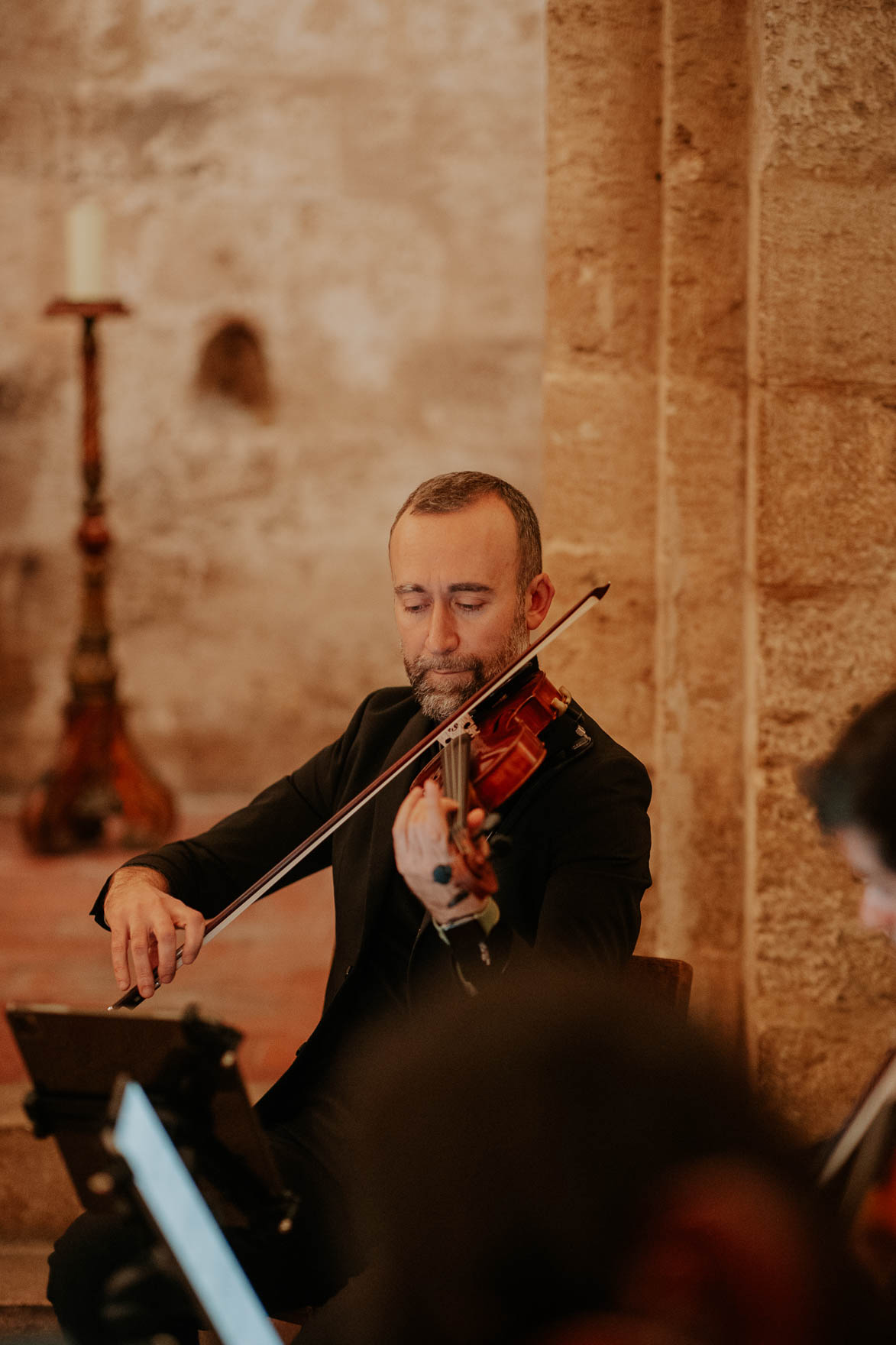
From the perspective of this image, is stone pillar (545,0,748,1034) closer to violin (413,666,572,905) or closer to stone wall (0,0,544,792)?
violin (413,666,572,905)

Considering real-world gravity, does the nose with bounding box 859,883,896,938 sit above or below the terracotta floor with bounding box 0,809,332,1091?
above

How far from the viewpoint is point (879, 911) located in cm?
112

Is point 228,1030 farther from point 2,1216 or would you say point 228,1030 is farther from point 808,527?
point 2,1216

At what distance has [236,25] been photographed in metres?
5.50

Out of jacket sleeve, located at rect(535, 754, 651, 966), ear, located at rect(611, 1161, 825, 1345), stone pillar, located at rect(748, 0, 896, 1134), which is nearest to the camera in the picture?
ear, located at rect(611, 1161, 825, 1345)

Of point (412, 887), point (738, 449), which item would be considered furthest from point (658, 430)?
point (412, 887)

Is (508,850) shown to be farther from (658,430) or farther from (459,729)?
(658,430)

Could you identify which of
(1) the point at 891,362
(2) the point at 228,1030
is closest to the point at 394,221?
(1) the point at 891,362

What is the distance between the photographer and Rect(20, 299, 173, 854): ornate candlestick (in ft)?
15.7

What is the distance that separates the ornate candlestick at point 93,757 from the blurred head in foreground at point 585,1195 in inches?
174

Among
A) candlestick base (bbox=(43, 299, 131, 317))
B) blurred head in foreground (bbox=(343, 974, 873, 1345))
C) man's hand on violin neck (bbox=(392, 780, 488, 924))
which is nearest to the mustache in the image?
man's hand on violin neck (bbox=(392, 780, 488, 924))

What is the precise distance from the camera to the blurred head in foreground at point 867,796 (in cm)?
100

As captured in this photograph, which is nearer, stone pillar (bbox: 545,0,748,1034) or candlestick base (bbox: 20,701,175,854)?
stone pillar (bbox: 545,0,748,1034)

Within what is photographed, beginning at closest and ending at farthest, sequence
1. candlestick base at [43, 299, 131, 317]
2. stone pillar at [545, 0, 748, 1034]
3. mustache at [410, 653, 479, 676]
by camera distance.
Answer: mustache at [410, 653, 479, 676], stone pillar at [545, 0, 748, 1034], candlestick base at [43, 299, 131, 317]
